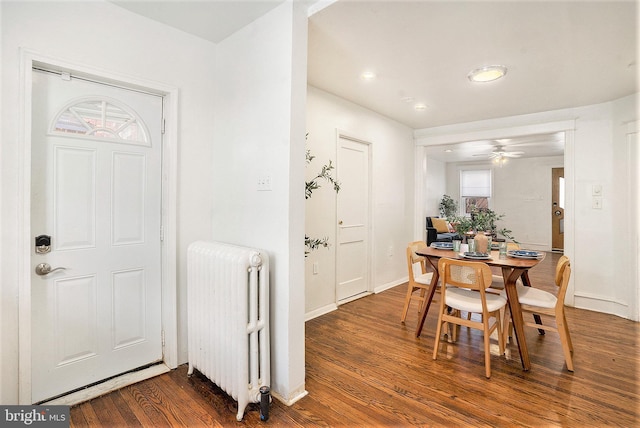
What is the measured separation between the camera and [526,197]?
8.43m

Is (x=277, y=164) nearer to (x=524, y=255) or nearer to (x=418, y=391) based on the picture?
(x=418, y=391)

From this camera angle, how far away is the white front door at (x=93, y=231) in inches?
75.5

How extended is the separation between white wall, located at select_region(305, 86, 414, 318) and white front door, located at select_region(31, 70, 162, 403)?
5.21 ft

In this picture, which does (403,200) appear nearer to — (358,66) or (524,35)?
(358,66)

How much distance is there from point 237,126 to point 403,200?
136 inches

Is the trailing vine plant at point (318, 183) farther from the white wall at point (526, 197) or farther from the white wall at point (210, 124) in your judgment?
the white wall at point (526, 197)

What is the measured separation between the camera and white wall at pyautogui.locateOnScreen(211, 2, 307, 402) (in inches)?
79.2

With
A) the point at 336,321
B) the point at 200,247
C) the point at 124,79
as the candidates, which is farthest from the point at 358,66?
the point at 336,321

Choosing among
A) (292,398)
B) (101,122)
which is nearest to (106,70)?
(101,122)

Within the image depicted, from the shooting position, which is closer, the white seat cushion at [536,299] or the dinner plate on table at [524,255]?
the white seat cushion at [536,299]

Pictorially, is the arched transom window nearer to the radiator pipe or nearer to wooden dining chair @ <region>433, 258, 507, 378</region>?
the radiator pipe

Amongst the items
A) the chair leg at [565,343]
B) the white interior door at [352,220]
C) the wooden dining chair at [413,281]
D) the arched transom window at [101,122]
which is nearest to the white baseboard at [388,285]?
the white interior door at [352,220]

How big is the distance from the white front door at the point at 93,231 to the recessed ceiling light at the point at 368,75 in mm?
1868

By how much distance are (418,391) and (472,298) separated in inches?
36.0
